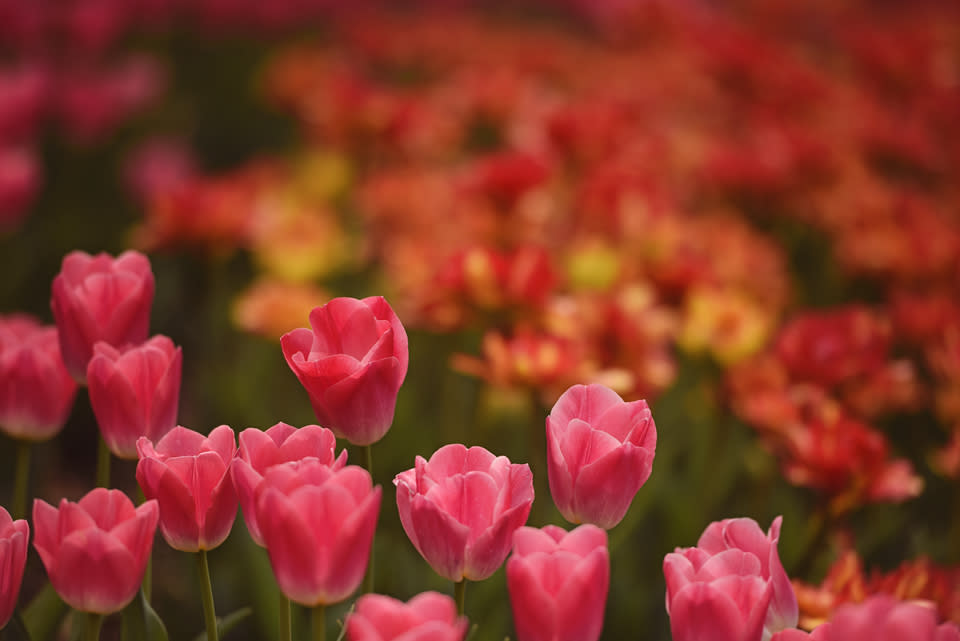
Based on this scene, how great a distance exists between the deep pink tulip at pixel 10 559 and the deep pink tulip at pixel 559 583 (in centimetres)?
21

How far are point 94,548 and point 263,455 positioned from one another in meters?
0.08

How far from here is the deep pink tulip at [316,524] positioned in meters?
0.33

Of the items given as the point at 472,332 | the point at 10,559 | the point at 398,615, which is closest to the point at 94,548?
the point at 10,559

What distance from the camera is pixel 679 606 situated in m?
0.35

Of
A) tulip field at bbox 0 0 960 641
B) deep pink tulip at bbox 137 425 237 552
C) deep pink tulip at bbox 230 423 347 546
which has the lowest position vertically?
tulip field at bbox 0 0 960 641

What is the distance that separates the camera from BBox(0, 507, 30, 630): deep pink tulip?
355 millimetres

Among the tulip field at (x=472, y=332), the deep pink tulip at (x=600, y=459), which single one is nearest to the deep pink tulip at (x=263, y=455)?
the tulip field at (x=472, y=332)

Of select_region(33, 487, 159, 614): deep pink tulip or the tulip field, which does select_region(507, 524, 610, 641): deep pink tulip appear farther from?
select_region(33, 487, 159, 614): deep pink tulip

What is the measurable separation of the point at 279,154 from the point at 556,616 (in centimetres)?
173

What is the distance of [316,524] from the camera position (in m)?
0.34

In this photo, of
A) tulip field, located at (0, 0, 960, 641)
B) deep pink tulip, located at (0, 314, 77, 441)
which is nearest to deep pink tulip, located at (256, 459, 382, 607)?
tulip field, located at (0, 0, 960, 641)

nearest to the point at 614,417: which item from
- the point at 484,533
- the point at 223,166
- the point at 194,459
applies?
the point at 484,533

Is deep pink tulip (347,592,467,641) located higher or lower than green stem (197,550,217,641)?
higher

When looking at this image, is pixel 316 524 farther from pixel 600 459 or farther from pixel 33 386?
pixel 33 386
